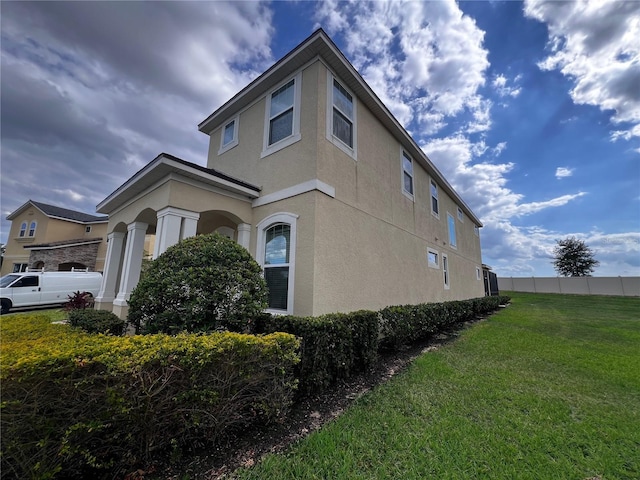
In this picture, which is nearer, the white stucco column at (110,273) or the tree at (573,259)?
the white stucco column at (110,273)

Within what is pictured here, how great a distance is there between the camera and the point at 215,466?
2391mm

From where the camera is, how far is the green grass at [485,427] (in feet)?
7.93

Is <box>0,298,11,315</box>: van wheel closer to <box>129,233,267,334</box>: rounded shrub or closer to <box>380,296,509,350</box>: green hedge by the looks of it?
<box>129,233,267,334</box>: rounded shrub

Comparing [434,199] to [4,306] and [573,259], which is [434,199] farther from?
[573,259]

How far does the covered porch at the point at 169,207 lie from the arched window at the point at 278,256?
62cm

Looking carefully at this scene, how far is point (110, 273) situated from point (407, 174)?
11.4 metres

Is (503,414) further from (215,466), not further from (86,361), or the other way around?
(86,361)

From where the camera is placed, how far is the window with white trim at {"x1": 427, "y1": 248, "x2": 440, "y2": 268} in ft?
37.9

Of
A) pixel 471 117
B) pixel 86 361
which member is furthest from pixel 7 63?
pixel 471 117


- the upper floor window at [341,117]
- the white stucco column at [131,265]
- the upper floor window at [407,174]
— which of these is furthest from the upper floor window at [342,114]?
the white stucco column at [131,265]

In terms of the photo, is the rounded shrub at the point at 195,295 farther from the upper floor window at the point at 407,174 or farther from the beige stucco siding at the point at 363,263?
the upper floor window at the point at 407,174

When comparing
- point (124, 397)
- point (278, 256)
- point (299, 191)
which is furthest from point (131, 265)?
point (124, 397)

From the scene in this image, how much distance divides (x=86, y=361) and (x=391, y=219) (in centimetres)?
809

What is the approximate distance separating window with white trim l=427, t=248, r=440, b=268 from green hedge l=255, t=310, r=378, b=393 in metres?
7.42
